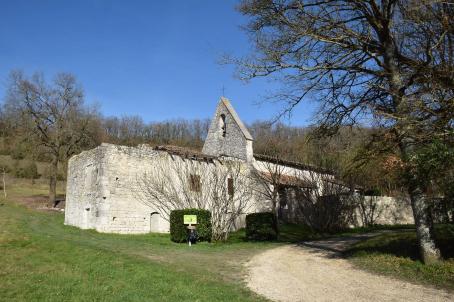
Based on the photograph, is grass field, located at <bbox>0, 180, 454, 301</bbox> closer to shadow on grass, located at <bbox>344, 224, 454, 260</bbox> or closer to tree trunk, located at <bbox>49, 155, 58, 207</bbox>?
shadow on grass, located at <bbox>344, 224, 454, 260</bbox>

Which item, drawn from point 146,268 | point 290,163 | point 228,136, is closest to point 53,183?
point 228,136

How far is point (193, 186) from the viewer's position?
22.1 meters

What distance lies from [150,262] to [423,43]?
369 inches

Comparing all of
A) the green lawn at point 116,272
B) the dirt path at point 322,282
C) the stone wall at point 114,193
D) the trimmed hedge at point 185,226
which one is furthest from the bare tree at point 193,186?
the dirt path at point 322,282

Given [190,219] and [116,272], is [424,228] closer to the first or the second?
[116,272]

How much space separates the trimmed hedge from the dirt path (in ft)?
18.0

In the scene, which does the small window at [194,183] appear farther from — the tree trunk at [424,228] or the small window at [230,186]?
the tree trunk at [424,228]

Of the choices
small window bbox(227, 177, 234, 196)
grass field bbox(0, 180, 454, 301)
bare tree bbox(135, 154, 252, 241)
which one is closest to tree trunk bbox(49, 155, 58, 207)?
bare tree bbox(135, 154, 252, 241)

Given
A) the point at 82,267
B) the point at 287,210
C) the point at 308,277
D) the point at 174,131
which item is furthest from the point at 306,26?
the point at 174,131

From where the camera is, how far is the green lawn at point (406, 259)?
9047mm

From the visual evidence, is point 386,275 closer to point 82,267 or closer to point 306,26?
point 306,26

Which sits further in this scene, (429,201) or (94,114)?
(94,114)

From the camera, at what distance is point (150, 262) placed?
11273 mm

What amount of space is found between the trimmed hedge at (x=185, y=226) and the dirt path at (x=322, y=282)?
5485 millimetres
